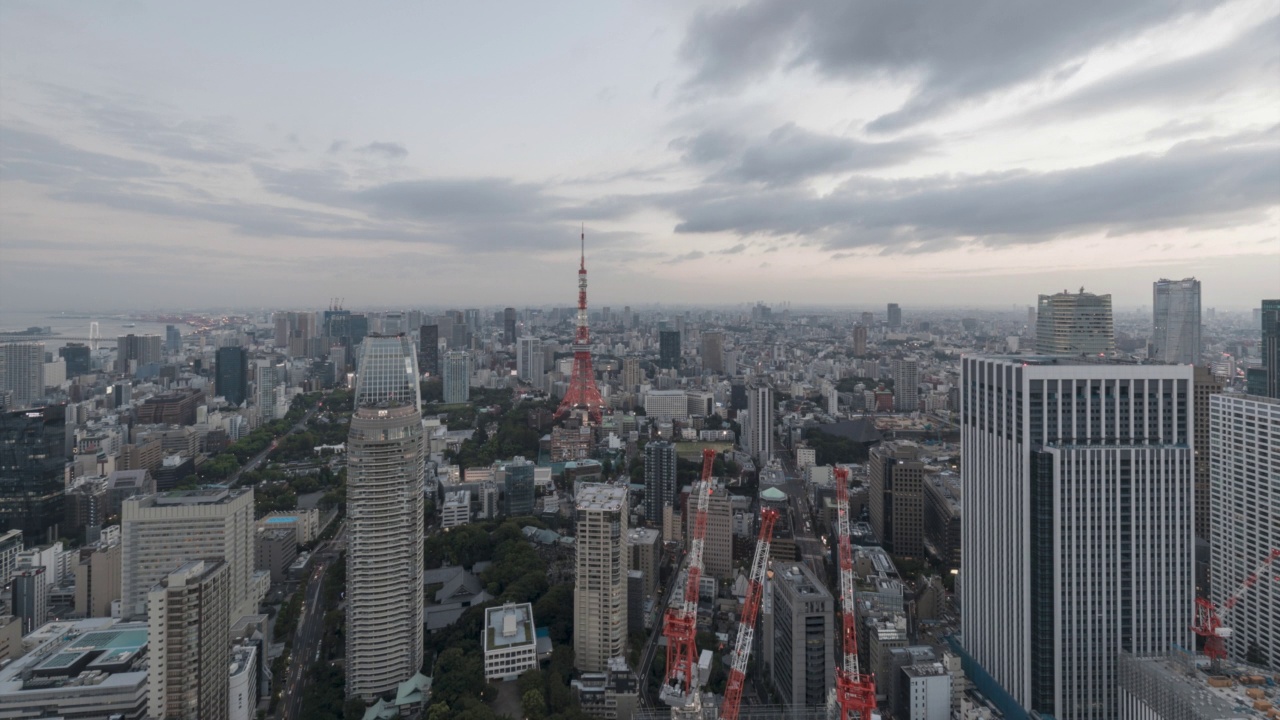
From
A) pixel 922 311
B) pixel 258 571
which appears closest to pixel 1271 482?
pixel 258 571

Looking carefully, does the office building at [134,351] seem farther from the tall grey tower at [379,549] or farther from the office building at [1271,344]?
the office building at [1271,344]

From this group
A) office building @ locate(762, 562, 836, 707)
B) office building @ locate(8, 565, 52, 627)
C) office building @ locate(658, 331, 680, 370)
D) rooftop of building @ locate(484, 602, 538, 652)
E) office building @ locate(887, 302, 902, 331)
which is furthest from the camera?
office building @ locate(887, 302, 902, 331)

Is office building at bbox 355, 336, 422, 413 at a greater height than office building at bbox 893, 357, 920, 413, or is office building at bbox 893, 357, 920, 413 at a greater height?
office building at bbox 355, 336, 422, 413

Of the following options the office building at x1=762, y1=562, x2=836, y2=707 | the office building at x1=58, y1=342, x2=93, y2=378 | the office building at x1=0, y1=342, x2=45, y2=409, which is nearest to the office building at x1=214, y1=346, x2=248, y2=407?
the office building at x1=58, y1=342, x2=93, y2=378

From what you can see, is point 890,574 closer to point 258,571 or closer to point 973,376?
point 973,376

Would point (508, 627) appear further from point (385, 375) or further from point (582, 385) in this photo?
point (582, 385)

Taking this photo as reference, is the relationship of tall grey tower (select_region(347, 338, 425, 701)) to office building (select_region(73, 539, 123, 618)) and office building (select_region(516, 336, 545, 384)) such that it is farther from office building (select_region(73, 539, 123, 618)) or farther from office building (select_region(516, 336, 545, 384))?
office building (select_region(516, 336, 545, 384))

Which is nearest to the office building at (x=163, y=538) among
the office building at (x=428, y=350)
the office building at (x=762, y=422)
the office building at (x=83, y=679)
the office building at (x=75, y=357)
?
the office building at (x=83, y=679)
